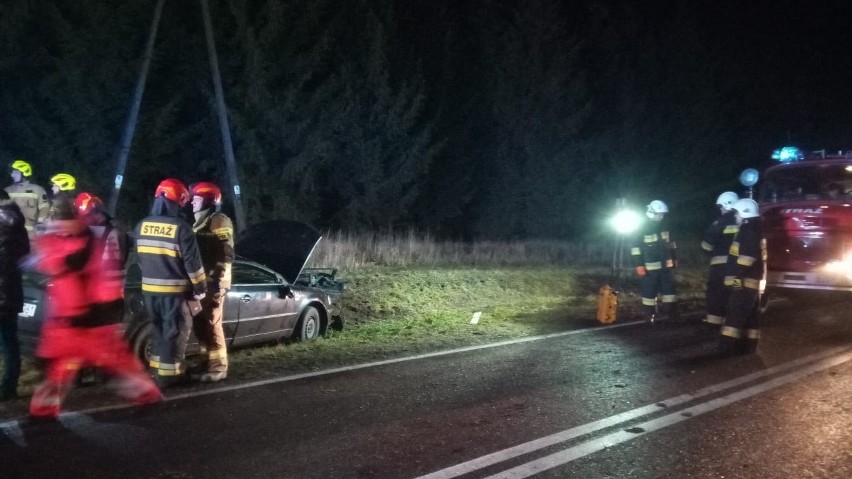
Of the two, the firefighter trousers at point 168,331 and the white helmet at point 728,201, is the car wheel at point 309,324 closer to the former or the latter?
the firefighter trousers at point 168,331

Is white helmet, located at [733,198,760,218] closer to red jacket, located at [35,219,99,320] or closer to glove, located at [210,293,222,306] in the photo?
glove, located at [210,293,222,306]

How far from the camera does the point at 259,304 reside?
9445mm

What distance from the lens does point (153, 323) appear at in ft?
23.7

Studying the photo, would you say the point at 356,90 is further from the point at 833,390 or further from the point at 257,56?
the point at 833,390

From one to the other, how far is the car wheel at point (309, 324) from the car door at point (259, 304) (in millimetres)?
274

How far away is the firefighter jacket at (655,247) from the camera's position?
40.1 feet

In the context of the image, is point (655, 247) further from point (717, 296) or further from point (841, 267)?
point (841, 267)

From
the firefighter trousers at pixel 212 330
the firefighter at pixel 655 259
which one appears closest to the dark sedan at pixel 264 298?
the firefighter trousers at pixel 212 330

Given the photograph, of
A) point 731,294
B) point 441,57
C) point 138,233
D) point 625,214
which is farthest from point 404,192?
point 138,233

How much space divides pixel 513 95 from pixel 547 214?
16.2ft

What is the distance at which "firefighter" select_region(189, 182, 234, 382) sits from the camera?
7734 millimetres

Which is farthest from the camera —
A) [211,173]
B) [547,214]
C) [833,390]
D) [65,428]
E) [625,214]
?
[547,214]

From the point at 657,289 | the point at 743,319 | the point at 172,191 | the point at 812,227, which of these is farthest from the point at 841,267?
the point at 172,191

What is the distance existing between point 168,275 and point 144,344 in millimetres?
1304
